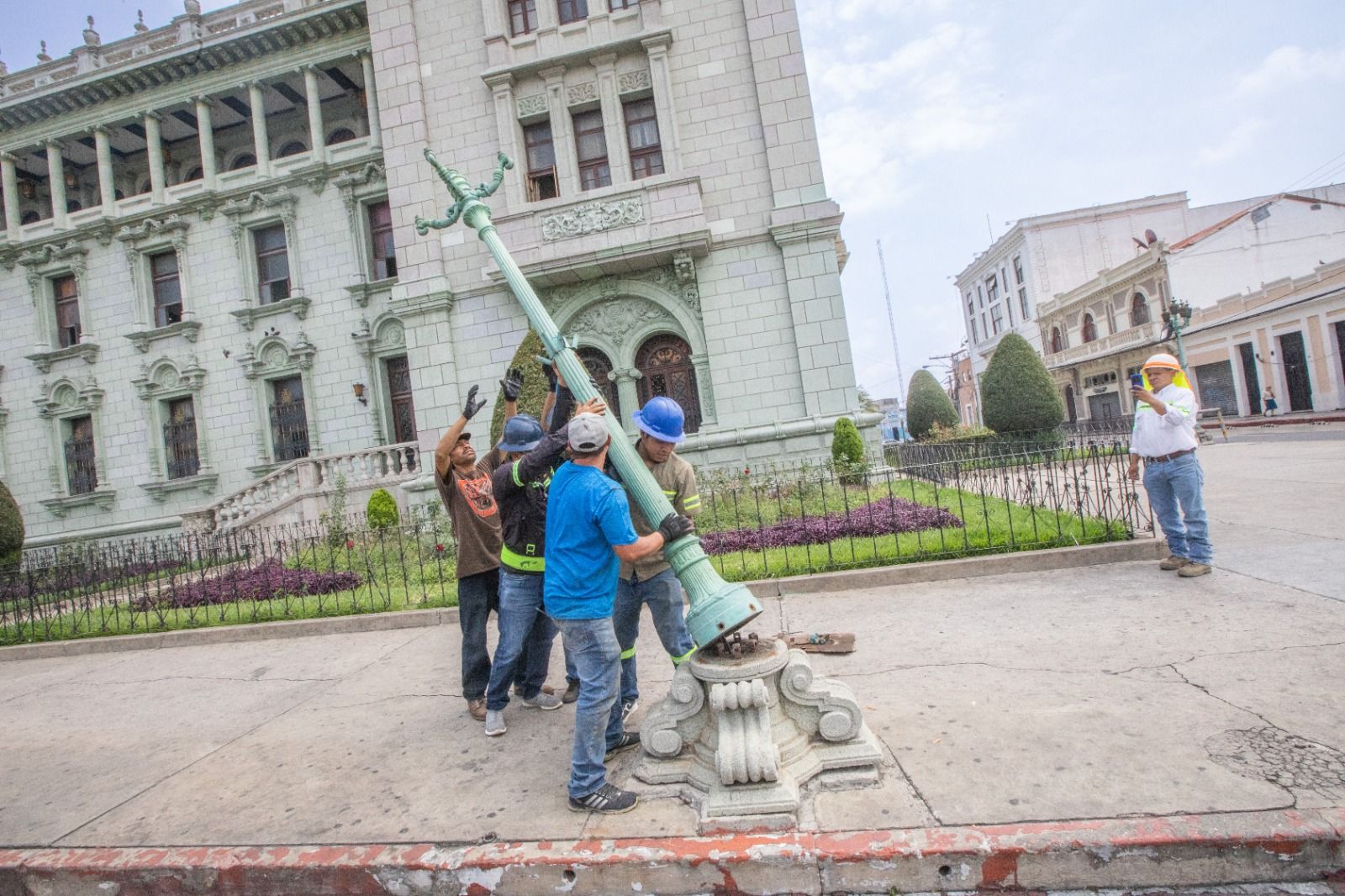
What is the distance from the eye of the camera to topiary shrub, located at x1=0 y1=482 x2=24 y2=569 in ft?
49.9

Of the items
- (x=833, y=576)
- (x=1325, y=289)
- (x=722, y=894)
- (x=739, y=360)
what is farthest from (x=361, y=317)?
(x=1325, y=289)

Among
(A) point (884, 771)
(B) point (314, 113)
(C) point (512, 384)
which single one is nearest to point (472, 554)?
(C) point (512, 384)

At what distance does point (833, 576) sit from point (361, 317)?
16.1m

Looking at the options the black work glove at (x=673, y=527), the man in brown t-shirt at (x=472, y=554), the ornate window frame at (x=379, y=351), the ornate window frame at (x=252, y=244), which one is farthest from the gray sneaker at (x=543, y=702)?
the ornate window frame at (x=252, y=244)

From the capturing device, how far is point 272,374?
18.9 metres

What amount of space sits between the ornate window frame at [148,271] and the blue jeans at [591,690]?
21.2m

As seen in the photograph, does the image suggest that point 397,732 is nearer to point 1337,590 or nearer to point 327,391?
point 1337,590

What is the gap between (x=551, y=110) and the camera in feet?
49.1

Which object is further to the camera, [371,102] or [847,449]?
[371,102]

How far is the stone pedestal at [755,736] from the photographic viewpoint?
2.91 m

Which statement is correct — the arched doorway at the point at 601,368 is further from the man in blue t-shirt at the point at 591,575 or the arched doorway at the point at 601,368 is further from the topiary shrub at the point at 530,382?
the man in blue t-shirt at the point at 591,575

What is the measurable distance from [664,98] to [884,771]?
1454 centimetres

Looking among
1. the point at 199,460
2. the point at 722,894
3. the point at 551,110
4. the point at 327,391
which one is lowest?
the point at 722,894

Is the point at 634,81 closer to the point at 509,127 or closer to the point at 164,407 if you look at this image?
the point at 509,127
